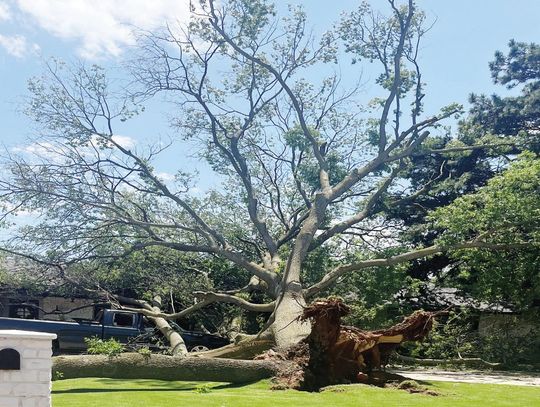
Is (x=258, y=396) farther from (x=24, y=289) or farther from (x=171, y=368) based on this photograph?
(x=24, y=289)

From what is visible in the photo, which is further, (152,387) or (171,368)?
(171,368)

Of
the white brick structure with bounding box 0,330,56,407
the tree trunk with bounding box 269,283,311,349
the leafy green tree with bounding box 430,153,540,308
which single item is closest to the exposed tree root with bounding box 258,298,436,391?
the tree trunk with bounding box 269,283,311,349

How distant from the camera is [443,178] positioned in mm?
23391

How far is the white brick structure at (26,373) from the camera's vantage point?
6.79 meters

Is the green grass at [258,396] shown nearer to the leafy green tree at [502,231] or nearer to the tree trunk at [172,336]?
the tree trunk at [172,336]

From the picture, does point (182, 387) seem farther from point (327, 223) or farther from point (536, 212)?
point (327, 223)

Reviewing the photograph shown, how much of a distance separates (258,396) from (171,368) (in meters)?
2.75

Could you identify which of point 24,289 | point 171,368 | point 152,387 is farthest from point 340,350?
point 24,289

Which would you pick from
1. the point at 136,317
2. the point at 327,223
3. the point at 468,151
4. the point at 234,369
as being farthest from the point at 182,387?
the point at 468,151

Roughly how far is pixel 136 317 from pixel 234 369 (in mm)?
7935

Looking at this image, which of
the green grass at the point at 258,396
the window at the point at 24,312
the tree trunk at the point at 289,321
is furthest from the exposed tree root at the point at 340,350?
the window at the point at 24,312

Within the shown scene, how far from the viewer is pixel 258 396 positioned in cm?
1016

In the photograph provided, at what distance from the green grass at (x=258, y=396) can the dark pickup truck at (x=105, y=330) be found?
5.46 meters

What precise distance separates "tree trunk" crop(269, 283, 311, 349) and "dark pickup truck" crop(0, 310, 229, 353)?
3.48m
